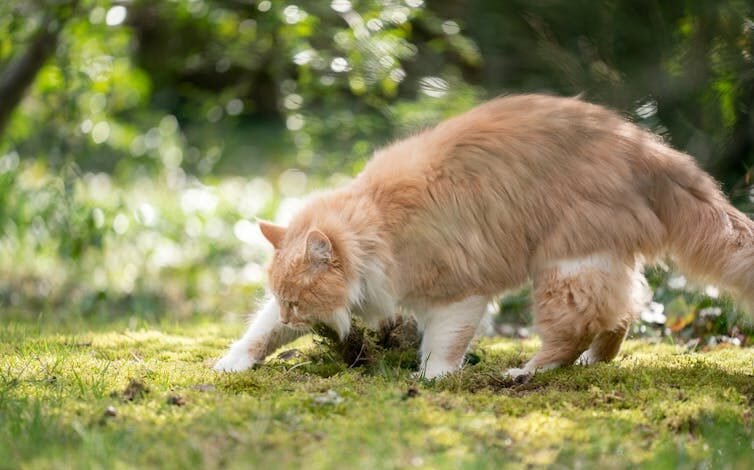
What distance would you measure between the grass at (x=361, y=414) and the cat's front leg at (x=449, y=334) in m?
0.10

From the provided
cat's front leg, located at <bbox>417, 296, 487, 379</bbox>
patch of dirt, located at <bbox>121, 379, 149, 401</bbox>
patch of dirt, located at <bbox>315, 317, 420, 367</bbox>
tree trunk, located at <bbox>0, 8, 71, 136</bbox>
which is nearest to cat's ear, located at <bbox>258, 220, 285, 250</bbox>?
patch of dirt, located at <bbox>315, 317, 420, 367</bbox>

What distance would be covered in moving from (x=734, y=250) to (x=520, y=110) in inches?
46.3

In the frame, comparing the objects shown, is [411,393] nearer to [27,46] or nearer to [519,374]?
[519,374]

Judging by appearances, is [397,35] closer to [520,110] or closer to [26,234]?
[520,110]

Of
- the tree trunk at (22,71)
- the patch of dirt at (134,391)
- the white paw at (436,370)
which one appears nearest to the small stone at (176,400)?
the patch of dirt at (134,391)

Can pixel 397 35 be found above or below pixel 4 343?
above

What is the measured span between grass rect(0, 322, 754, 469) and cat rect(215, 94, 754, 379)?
270mm

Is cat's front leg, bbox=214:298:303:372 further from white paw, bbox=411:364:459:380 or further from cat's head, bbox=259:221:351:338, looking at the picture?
white paw, bbox=411:364:459:380

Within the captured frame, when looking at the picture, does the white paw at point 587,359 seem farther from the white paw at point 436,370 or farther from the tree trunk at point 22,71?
the tree trunk at point 22,71

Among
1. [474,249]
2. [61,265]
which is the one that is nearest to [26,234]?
[61,265]

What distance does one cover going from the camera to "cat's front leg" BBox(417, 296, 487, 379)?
14.4ft

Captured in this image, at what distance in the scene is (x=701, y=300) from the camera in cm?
552

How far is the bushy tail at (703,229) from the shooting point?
4.05m

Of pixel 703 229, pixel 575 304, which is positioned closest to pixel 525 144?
pixel 575 304
